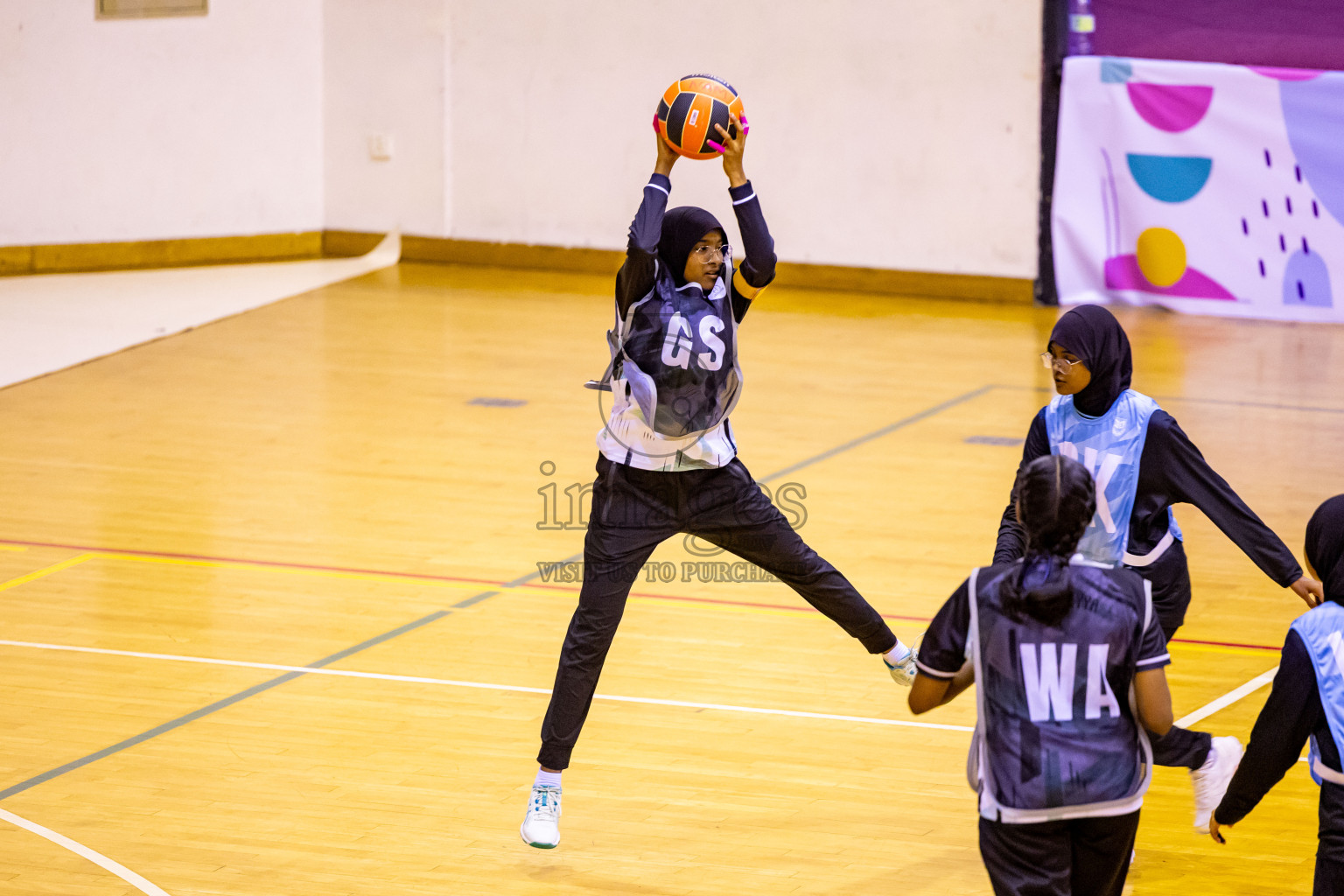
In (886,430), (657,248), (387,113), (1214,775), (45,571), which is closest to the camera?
(1214,775)

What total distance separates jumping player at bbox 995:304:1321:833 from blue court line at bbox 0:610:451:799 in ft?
10.1

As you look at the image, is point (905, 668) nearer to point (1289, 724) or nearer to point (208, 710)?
point (1289, 724)

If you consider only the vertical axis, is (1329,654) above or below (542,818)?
above

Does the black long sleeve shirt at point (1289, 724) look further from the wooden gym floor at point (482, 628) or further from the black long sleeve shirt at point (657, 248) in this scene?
the black long sleeve shirt at point (657, 248)

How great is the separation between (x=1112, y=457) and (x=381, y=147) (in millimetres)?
13646

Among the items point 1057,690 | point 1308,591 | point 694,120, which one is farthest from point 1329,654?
point 694,120

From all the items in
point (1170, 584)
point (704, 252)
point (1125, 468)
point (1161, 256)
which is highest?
point (704, 252)

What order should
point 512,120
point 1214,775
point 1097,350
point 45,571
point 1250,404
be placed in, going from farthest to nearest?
point 512,120
point 1250,404
point 45,571
point 1097,350
point 1214,775

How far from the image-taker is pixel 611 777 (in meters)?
5.62

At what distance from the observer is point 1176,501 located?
4574 mm

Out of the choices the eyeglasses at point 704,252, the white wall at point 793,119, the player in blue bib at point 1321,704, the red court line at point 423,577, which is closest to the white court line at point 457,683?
the red court line at point 423,577

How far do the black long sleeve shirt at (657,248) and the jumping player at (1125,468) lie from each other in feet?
2.75

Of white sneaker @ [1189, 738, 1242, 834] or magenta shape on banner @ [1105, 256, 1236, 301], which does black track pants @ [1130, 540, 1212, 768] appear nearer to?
white sneaker @ [1189, 738, 1242, 834]

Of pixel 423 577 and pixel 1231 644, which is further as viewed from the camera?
pixel 423 577
